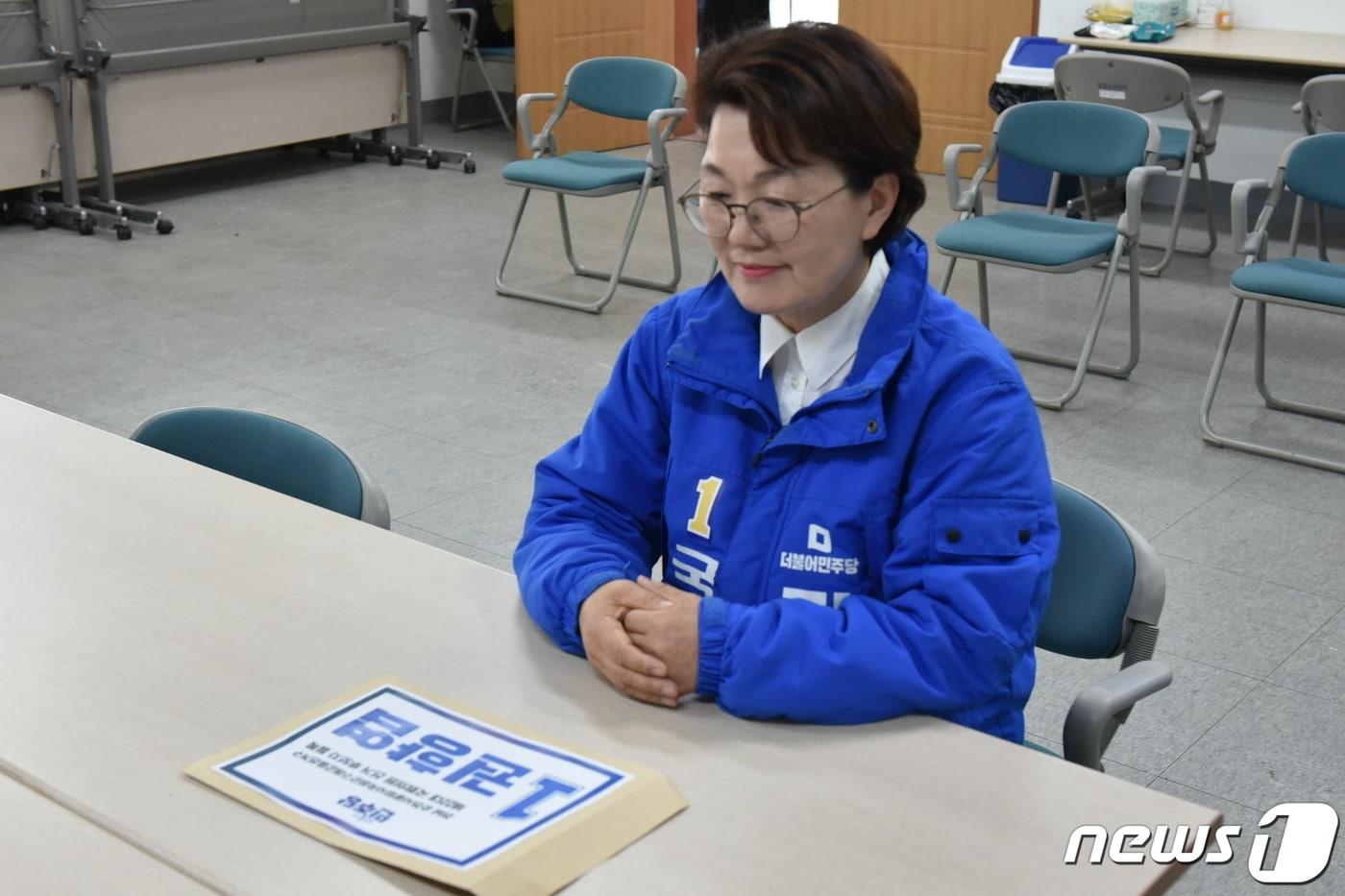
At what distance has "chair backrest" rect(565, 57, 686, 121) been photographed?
5.39 metres

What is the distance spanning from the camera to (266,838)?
1.17m

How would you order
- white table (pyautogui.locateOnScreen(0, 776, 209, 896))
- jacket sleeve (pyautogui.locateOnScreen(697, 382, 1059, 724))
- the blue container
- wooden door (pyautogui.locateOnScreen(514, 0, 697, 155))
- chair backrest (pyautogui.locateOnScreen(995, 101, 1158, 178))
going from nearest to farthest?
white table (pyautogui.locateOnScreen(0, 776, 209, 896)) < jacket sleeve (pyautogui.locateOnScreen(697, 382, 1059, 724)) < chair backrest (pyautogui.locateOnScreen(995, 101, 1158, 178)) < the blue container < wooden door (pyautogui.locateOnScreen(514, 0, 697, 155))

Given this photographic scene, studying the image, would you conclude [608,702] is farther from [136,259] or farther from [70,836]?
[136,259]

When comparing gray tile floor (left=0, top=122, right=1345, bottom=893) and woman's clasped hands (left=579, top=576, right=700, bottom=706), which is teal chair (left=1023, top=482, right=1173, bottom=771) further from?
gray tile floor (left=0, top=122, right=1345, bottom=893)

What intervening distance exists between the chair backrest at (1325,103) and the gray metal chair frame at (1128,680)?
397cm

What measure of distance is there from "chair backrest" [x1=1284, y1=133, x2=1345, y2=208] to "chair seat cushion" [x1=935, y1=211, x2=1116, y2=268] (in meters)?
0.51

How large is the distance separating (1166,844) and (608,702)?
493mm

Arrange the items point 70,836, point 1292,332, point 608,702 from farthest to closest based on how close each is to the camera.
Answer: point 1292,332 → point 608,702 → point 70,836

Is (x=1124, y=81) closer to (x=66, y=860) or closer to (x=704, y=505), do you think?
(x=704, y=505)

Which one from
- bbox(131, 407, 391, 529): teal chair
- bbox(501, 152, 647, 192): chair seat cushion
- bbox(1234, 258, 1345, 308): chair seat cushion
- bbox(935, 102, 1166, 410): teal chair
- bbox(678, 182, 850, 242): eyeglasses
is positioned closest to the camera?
bbox(678, 182, 850, 242): eyeglasses

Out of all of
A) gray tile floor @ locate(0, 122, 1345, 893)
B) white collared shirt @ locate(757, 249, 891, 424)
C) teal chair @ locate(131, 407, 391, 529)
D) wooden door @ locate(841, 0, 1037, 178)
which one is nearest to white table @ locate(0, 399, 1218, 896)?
teal chair @ locate(131, 407, 391, 529)

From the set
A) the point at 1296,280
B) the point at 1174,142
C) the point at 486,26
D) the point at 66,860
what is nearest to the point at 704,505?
the point at 66,860

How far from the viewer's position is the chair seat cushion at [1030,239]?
419cm

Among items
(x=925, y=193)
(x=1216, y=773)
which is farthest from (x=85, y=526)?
(x=1216, y=773)
